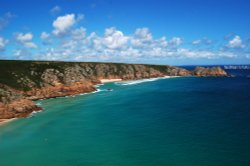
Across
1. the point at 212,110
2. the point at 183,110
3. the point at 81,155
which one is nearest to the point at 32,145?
the point at 81,155

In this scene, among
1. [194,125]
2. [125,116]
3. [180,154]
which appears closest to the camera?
[180,154]

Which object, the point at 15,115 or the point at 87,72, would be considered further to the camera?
the point at 87,72

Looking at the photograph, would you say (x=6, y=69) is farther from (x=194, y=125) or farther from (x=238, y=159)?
(x=238, y=159)

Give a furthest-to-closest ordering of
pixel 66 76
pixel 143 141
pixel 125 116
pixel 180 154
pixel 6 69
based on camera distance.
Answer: pixel 66 76, pixel 6 69, pixel 125 116, pixel 143 141, pixel 180 154

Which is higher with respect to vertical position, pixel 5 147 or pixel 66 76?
pixel 66 76

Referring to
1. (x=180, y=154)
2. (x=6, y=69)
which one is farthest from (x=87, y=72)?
(x=180, y=154)
